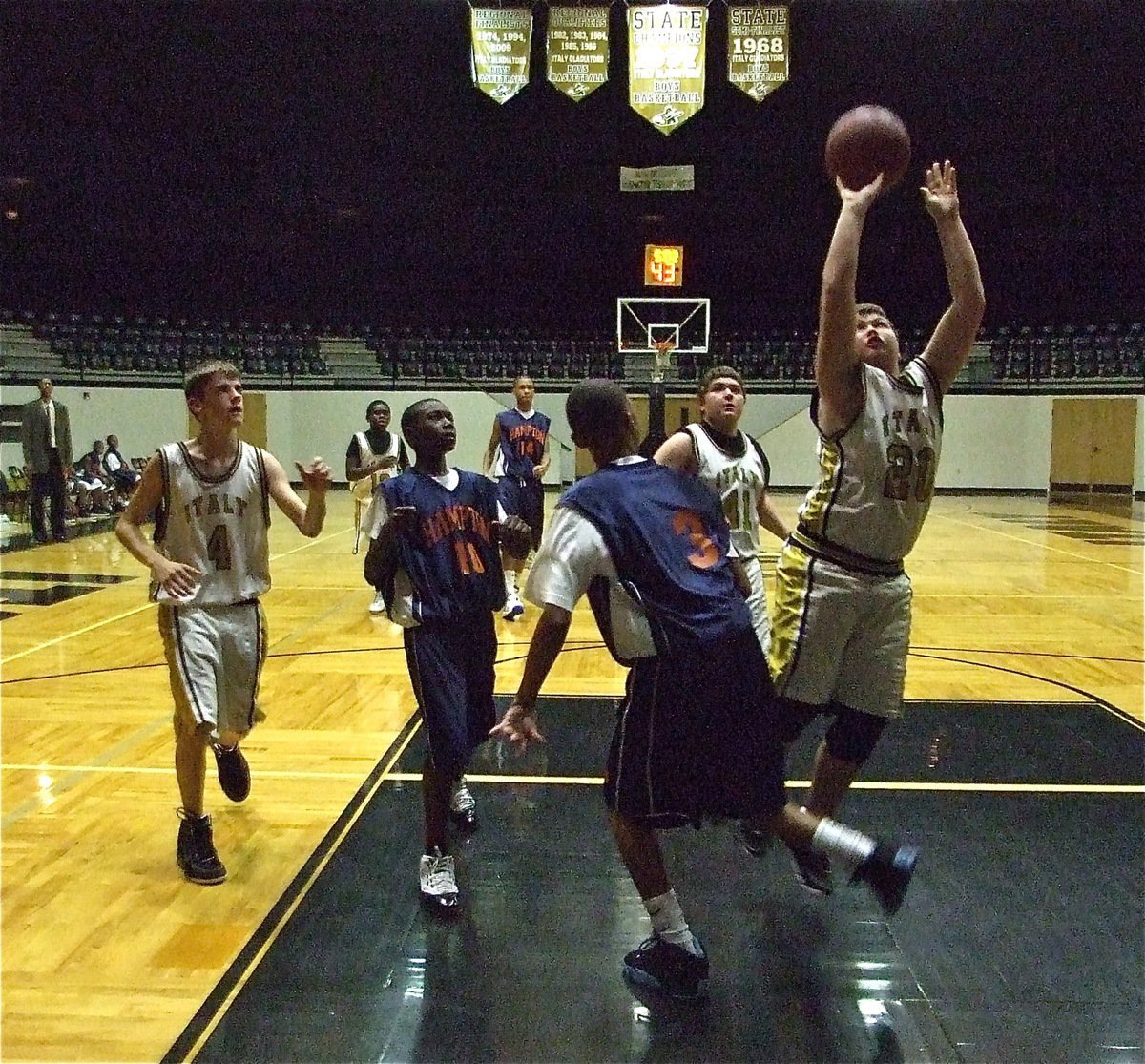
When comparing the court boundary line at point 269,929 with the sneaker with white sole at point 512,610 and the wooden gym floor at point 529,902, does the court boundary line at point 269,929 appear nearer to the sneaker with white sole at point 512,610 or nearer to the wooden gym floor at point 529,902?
the wooden gym floor at point 529,902

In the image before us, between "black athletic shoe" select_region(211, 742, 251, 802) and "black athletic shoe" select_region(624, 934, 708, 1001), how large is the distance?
173 cm

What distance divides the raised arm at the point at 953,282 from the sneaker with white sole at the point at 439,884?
A: 205cm

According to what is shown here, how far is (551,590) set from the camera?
2.30 meters

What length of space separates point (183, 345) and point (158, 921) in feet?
62.5

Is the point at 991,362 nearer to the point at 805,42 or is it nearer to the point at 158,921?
the point at 805,42

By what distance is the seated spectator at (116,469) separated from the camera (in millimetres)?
15141

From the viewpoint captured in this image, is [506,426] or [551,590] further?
[506,426]

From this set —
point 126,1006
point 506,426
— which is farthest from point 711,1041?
point 506,426

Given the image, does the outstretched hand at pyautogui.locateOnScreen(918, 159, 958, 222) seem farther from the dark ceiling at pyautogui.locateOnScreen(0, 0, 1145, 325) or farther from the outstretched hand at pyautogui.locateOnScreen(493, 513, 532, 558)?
the dark ceiling at pyautogui.locateOnScreen(0, 0, 1145, 325)

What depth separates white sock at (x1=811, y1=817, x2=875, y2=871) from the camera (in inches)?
95.9

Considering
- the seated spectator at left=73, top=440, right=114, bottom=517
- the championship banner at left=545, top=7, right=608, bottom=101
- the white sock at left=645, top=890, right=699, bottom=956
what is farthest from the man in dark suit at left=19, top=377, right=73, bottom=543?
the white sock at left=645, top=890, right=699, bottom=956

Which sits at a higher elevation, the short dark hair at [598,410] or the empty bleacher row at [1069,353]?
the empty bleacher row at [1069,353]

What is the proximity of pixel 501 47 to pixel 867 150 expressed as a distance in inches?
393

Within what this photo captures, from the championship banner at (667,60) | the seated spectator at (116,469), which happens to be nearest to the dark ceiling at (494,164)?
the championship banner at (667,60)
